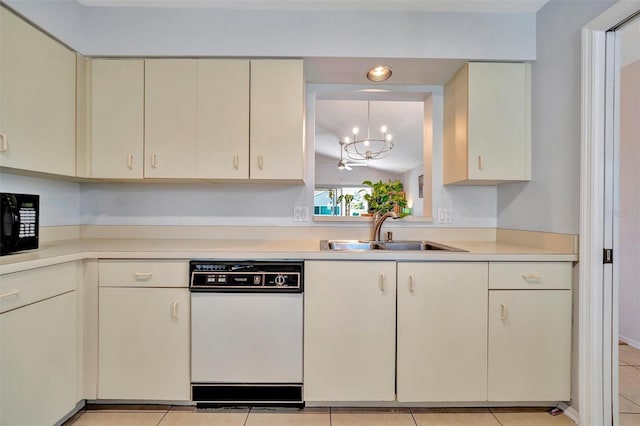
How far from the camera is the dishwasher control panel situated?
1598mm

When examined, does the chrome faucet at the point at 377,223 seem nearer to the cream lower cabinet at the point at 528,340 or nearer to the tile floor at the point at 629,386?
the cream lower cabinet at the point at 528,340

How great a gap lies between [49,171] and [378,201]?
193 cm

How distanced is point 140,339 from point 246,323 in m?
0.55

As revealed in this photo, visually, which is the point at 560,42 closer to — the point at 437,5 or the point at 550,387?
the point at 437,5

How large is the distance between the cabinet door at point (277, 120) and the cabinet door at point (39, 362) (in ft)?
3.86

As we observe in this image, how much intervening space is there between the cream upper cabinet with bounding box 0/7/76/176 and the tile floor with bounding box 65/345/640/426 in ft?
4.42

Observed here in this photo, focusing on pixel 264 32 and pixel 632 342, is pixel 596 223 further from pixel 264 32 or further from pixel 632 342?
pixel 264 32

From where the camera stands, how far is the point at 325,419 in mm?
1586

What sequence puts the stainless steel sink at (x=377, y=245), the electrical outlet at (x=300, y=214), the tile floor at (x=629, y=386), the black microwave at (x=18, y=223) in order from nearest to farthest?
the black microwave at (x=18, y=223)
the tile floor at (x=629, y=386)
the stainless steel sink at (x=377, y=245)
the electrical outlet at (x=300, y=214)

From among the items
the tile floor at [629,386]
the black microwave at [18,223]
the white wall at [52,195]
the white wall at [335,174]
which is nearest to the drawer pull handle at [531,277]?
the tile floor at [629,386]

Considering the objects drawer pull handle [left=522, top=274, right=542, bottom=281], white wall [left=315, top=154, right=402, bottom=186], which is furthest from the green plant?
white wall [left=315, top=154, right=402, bottom=186]

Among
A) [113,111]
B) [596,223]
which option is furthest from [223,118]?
[596,223]

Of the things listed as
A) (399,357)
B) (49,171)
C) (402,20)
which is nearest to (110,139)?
(49,171)

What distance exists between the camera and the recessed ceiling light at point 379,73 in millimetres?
1963
